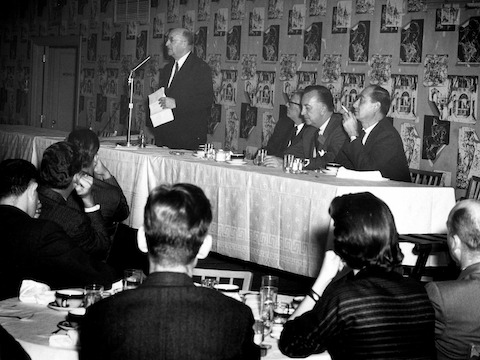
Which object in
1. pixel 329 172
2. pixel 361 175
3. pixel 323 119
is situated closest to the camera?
pixel 361 175

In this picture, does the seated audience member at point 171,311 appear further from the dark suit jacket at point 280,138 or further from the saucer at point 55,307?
the dark suit jacket at point 280,138

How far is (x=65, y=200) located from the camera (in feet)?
13.2

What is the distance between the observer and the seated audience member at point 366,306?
7.45ft

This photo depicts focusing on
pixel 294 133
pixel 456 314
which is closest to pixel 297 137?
pixel 294 133

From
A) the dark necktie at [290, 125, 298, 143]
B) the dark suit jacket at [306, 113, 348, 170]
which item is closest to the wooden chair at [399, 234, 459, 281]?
the dark suit jacket at [306, 113, 348, 170]

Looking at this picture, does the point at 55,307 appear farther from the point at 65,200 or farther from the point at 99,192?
the point at 99,192

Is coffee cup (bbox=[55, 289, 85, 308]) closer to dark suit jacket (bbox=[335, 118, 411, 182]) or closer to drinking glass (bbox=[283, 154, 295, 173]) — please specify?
drinking glass (bbox=[283, 154, 295, 173])

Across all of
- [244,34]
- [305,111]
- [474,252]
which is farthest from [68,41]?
[474,252]

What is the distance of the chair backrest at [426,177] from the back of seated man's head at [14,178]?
12.7ft

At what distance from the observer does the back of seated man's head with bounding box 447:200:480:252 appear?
2920 millimetres

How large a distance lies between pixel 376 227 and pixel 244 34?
23.5ft

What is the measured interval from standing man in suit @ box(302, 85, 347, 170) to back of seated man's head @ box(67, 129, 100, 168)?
2.29 meters

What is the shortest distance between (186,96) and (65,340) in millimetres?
5918

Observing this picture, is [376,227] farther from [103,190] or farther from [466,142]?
[466,142]
